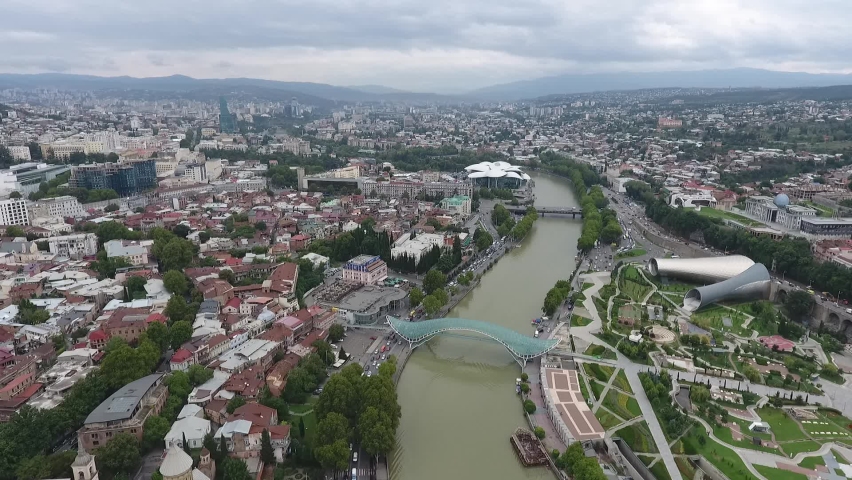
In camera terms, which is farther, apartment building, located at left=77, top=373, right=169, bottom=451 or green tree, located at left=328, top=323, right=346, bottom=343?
green tree, located at left=328, top=323, right=346, bottom=343

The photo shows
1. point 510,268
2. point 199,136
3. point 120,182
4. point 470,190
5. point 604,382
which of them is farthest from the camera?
point 199,136

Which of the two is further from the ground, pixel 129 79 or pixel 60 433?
pixel 129 79

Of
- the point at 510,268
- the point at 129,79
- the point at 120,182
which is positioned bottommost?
the point at 510,268

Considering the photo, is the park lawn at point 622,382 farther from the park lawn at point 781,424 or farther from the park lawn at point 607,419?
the park lawn at point 781,424

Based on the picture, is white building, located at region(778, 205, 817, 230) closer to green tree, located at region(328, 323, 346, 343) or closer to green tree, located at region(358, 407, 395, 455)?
green tree, located at region(328, 323, 346, 343)

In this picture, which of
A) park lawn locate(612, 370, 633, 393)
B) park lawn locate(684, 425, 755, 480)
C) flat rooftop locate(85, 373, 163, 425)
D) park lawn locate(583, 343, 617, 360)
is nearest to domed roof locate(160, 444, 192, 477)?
flat rooftop locate(85, 373, 163, 425)

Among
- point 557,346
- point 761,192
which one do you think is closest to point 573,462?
point 557,346

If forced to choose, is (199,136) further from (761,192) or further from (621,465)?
(621,465)

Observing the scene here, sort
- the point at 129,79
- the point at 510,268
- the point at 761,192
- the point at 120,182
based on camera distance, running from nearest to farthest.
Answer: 1. the point at 510,268
2. the point at 761,192
3. the point at 120,182
4. the point at 129,79
